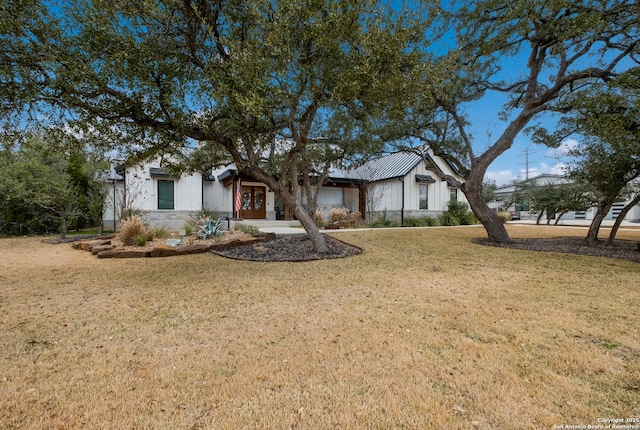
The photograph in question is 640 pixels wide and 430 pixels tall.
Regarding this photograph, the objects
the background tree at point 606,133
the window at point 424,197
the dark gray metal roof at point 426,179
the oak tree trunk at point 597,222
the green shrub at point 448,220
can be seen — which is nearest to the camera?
the background tree at point 606,133

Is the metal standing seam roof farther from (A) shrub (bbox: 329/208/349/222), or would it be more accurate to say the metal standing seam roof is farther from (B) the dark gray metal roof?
(A) shrub (bbox: 329/208/349/222)

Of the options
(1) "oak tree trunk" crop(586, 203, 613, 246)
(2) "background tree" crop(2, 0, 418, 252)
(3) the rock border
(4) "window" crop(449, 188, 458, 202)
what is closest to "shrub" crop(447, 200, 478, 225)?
(4) "window" crop(449, 188, 458, 202)

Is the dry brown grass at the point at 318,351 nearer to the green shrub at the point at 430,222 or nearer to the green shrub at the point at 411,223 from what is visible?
the green shrub at the point at 411,223

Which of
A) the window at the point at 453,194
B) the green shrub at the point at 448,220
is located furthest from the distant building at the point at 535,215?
the green shrub at the point at 448,220

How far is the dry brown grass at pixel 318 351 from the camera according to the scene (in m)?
1.96

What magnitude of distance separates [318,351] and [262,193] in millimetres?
16811

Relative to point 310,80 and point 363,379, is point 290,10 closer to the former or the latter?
point 310,80

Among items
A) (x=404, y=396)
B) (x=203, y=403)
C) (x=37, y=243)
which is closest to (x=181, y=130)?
(x=203, y=403)

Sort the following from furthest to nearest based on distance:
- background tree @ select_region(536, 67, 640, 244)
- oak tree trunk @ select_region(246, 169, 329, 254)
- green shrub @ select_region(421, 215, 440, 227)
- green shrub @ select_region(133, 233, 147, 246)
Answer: green shrub @ select_region(421, 215, 440, 227) < green shrub @ select_region(133, 233, 147, 246) < oak tree trunk @ select_region(246, 169, 329, 254) < background tree @ select_region(536, 67, 640, 244)

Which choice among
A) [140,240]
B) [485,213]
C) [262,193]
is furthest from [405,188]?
[140,240]

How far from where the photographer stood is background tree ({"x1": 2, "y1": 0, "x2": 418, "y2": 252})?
176 inches

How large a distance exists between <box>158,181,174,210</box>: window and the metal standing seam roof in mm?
11110

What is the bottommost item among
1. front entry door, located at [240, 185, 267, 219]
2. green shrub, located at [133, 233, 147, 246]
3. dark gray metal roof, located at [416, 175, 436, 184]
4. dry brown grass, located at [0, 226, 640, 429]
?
dry brown grass, located at [0, 226, 640, 429]

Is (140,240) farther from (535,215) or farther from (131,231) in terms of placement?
(535,215)
